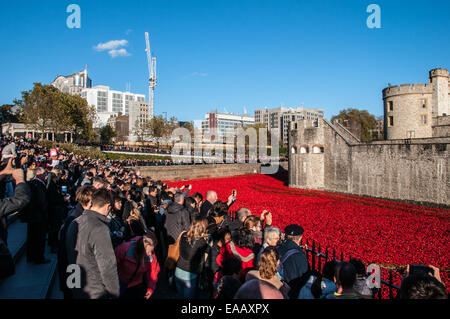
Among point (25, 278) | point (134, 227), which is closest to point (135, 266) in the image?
point (134, 227)

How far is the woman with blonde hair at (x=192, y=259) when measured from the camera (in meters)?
4.70

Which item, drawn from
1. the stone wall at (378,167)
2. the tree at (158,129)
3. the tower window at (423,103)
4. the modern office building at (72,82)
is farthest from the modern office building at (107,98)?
the tower window at (423,103)

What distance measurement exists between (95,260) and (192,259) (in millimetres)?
1569

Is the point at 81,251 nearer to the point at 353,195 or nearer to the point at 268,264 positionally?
the point at 268,264

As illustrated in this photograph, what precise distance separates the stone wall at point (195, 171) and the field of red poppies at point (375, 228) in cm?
1659

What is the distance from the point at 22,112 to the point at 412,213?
179ft

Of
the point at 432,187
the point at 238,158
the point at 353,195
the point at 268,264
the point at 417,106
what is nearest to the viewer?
the point at 268,264

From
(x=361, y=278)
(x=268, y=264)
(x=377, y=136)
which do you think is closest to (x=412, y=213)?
(x=361, y=278)

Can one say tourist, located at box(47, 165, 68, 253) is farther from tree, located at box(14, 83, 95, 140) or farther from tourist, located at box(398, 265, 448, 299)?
tree, located at box(14, 83, 95, 140)

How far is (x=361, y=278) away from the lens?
4.09 meters

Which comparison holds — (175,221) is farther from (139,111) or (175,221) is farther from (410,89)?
(139,111)

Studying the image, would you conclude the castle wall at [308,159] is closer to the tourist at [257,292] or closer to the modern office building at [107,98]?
the tourist at [257,292]

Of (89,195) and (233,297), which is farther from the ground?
(89,195)

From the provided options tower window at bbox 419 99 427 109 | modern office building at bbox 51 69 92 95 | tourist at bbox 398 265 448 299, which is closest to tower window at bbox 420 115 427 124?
tower window at bbox 419 99 427 109
